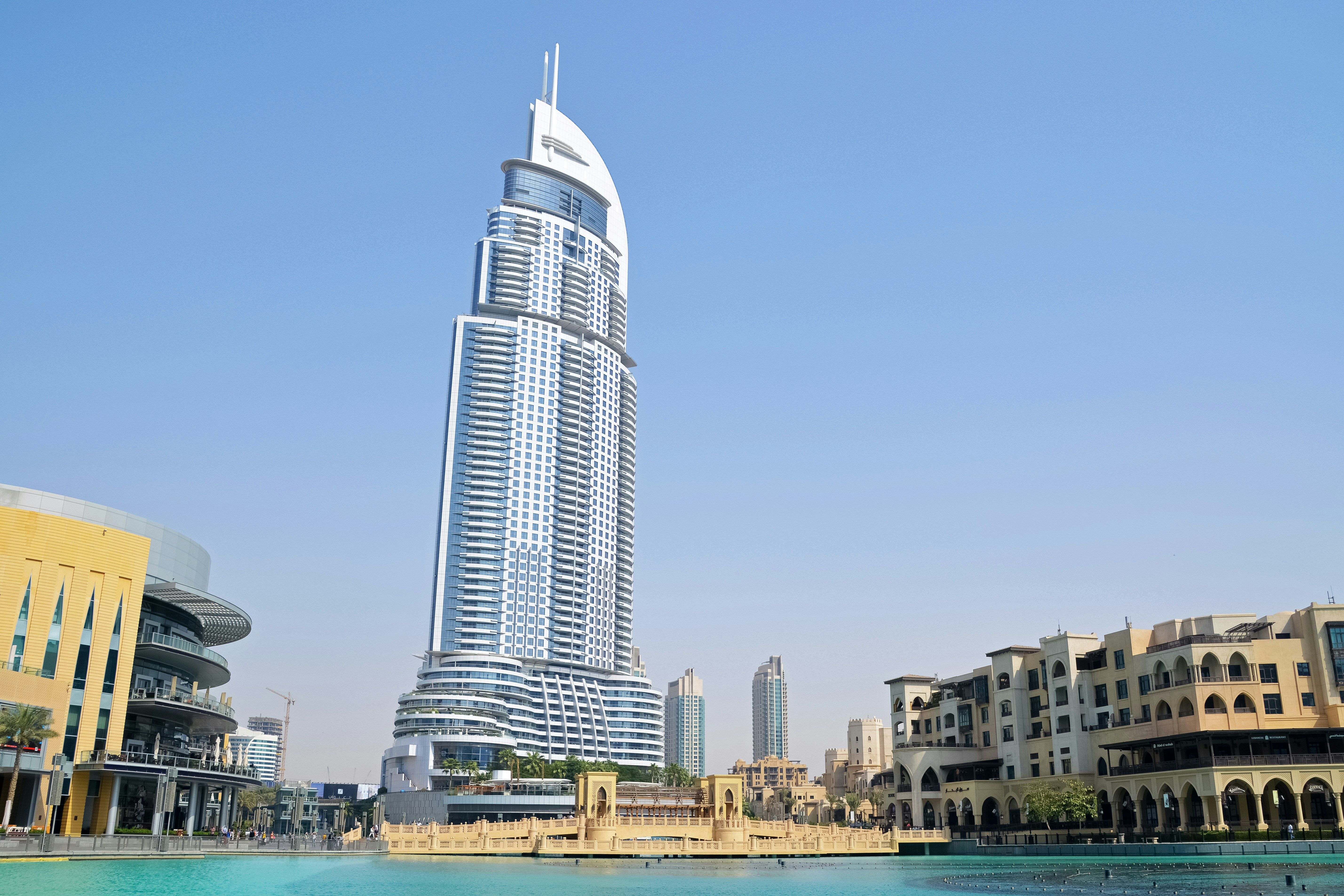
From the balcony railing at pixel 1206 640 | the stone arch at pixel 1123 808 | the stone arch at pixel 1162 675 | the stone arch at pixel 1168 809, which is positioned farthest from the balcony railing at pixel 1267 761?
the balcony railing at pixel 1206 640

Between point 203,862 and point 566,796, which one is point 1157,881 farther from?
point 566,796

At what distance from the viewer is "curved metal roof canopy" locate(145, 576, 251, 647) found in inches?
3720

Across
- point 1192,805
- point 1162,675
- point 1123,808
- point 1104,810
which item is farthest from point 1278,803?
point 1104,810

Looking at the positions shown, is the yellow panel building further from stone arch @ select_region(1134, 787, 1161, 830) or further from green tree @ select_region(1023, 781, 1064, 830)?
stone arch @ select_region(1134, 787, 1161, 830)

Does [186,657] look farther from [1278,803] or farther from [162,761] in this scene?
[1278,803]

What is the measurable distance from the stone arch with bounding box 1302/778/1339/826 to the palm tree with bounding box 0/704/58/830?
9947cm

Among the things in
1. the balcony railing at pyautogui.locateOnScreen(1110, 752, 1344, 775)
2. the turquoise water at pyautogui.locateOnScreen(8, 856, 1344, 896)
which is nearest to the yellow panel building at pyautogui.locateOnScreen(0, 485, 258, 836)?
the turquoise water at pyautogui.locateOnScreen(8, 856, 1344, 896)

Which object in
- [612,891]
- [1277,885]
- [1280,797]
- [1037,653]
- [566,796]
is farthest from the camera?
[566,796]

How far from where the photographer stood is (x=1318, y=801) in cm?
9931

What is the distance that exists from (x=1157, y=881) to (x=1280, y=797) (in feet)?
154

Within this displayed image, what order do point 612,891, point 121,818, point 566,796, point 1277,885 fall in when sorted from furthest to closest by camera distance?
point 566,796 < point 121,818 < point 612,891 < point 1277,885

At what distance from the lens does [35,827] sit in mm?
75375

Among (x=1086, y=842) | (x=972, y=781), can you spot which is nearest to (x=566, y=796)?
(x=972, y=781)

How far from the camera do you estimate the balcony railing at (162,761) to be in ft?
269
